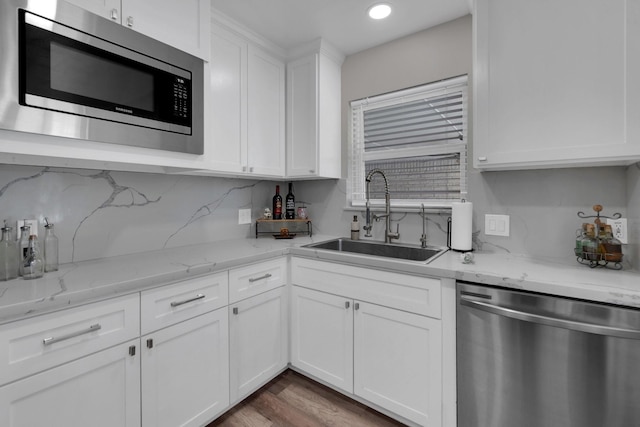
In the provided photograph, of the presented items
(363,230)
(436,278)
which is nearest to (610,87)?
(436,278)

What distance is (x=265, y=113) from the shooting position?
2174 millimetres

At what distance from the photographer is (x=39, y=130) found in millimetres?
1043

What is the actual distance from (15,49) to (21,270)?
841 millimetres

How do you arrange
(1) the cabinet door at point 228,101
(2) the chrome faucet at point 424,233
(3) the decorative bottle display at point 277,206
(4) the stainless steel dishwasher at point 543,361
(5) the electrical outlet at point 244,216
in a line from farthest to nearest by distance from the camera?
1. (3) the decorative bottle display at point 277,206
2. (5) the electrical outlet at point 244,216
3. (2) the chrome faucet at point 424,233
4. (1) the cabinet door at point 228,101
5. (4) the stainless steel dishwasher at point 543,361

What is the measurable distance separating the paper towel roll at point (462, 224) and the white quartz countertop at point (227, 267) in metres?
0.08

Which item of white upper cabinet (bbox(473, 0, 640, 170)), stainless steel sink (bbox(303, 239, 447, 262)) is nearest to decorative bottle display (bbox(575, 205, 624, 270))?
white upper cabinet (bbox(473, 0, 640, 170))

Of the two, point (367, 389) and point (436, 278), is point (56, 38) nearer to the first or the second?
point (436, 278)

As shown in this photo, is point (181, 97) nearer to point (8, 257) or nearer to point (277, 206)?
point (8, 257)

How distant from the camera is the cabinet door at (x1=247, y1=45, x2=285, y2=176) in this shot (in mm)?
2064

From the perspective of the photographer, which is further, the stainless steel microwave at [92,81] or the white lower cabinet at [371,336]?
the white lower cabinet at [371,336]

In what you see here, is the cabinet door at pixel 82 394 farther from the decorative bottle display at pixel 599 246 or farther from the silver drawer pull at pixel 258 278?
the decorative bottle display at pixel 599 246

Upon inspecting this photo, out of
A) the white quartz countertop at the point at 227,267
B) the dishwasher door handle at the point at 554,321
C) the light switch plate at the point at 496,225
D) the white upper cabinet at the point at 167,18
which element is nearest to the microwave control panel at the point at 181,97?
the white upper cabinet at the point at 167,18

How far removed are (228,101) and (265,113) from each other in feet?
1.09

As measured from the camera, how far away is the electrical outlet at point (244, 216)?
2357 millimetres
